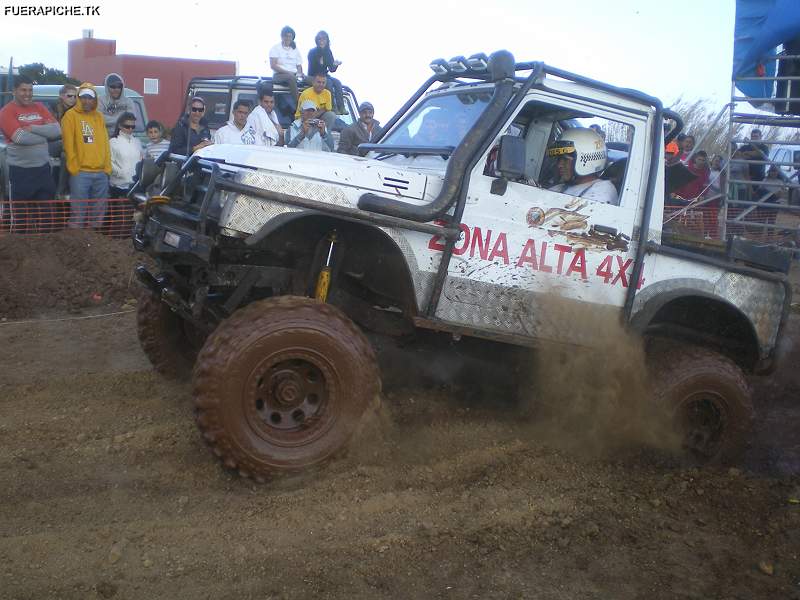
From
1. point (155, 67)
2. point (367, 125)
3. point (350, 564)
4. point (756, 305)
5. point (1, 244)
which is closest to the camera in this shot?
point (350, 564)

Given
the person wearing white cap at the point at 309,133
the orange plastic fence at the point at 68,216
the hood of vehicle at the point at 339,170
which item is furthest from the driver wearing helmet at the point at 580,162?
the person wearing white cap at the point at 309,133

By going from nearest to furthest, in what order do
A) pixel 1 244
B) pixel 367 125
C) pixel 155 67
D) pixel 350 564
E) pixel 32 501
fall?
pixel 350 564 → pixel 32 501 → pixel 1 244 → pixel 367 125 → pixel 155 67

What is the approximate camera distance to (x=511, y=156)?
4.55 m

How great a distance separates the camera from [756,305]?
5.45 m

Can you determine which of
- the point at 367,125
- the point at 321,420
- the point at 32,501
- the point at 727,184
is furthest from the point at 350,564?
the point at 727,184

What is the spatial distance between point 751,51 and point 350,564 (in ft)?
34.1

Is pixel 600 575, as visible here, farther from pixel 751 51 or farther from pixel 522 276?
pixel 751 51

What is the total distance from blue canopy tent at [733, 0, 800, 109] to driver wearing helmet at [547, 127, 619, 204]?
7309mm

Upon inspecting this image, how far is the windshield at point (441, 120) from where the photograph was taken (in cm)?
510

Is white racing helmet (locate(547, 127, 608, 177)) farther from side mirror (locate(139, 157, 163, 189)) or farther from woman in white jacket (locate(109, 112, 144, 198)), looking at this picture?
woman in white jacket (locate(109, 112, 144, 198))

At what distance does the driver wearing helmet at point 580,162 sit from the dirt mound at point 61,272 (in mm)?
4959

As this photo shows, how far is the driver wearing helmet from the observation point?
16.8 feet

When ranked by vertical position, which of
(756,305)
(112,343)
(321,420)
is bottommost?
(112,343)

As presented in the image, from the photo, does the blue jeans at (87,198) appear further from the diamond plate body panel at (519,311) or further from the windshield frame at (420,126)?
the diamond plate body panel at (519,311)
